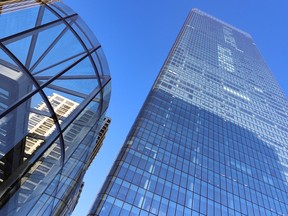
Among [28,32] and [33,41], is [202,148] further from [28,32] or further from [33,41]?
[28,32]

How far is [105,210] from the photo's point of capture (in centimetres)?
3525

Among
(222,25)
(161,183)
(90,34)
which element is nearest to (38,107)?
(90,34)

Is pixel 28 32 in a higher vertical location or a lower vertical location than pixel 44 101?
higher

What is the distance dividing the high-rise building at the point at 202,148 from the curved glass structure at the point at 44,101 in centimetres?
2842

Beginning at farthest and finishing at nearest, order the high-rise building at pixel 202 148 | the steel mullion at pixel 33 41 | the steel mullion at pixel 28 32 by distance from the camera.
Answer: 1. the high-rise building at pixel 202 148
2. the steel mullion at pixel 33 41
3. the steel mullion at pixel 28 32

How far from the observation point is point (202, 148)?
188ft

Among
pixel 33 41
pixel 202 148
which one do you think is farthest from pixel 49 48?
pixel 202 148

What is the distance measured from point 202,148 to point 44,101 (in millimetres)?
52971

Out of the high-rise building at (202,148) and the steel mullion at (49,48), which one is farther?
the high-rise building at (202,148)

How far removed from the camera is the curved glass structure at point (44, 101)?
6.28 metres

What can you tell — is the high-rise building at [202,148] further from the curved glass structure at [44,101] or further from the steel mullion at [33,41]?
the steel mullion at [33,41]

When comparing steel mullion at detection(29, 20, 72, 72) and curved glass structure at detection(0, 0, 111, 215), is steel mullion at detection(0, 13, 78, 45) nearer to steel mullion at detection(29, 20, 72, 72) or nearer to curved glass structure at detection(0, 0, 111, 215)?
curved glass structure at detection(0, 0, 111, 215)

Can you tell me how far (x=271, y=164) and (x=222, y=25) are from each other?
365ft

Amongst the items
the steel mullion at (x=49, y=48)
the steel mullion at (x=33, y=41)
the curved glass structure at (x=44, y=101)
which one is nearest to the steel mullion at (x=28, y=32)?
the curved glass structure at (x=44, y=101)
